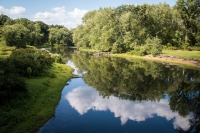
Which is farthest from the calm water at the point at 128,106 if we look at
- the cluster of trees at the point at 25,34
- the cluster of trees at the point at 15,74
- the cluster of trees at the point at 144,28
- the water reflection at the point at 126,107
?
the cluster of trees at the point at 25,34

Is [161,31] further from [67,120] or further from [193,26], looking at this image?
[67,120]

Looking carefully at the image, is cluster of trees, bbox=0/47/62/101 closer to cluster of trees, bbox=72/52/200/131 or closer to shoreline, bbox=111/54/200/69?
cluster of trees, bbox=72/52/200/131

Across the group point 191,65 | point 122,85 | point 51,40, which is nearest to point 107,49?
point 191,65

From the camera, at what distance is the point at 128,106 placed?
19422 millimetres

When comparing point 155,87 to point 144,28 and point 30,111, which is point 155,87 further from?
point 144,28

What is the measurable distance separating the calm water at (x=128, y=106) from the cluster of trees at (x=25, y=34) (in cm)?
4844

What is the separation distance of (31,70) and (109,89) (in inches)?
458

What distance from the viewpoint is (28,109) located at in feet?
51.8

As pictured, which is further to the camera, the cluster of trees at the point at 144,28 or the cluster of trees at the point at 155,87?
the cluster of trees at the point at 144,28

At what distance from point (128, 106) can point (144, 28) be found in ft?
Result: 183

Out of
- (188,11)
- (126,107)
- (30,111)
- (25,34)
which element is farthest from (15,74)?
(188,11)

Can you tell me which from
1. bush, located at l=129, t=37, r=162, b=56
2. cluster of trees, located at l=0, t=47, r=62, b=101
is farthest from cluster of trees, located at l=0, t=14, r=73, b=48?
bush, located at l=129, t=37, r=162, b=56

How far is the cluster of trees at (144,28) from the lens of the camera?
6825cm

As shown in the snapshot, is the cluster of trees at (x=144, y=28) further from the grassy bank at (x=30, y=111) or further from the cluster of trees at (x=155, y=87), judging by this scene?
the grassy bank at (x=30, y=111)
